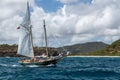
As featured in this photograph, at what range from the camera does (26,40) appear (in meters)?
134

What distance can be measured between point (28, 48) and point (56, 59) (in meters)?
11.2

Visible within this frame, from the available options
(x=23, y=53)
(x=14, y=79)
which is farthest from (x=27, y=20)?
(x=14, y=79)

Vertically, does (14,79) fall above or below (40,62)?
below

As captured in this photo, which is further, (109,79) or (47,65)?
(47,65)

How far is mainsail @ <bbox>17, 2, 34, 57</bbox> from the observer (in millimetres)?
130750

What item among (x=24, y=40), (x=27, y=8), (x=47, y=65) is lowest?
(x=47, y=65)

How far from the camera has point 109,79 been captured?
77375mm

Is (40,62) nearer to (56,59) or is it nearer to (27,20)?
(56,59)

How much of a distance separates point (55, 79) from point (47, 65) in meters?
54.6

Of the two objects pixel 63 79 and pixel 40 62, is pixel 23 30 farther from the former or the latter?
pixel 63 79

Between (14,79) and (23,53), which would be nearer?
(14,79)

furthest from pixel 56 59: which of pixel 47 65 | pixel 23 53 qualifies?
pixel 23 53

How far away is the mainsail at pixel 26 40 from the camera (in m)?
131

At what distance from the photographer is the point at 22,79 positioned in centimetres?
7869
